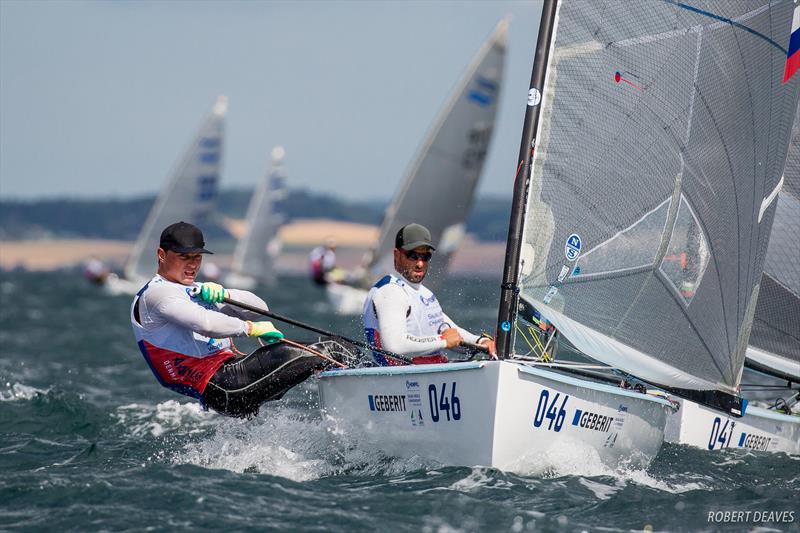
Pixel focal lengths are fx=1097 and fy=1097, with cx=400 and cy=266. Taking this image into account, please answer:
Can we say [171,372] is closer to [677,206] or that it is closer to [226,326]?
[226,326]

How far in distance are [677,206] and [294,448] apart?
3.04 m

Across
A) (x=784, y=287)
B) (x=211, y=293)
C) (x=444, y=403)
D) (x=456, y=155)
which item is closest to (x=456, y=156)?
(x=456, y=155)

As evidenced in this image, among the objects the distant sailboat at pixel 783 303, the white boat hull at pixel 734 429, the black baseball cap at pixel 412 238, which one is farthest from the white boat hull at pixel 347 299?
the black baseball cap at pixel 412 238

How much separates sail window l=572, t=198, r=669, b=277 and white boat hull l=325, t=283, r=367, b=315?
18.2 m

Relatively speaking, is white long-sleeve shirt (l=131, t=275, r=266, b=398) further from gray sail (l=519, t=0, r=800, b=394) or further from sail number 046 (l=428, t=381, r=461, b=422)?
gray sail (l=519, t=0, r=800, b=394)

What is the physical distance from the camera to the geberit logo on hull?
A: 6676mm

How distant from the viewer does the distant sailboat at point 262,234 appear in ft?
148

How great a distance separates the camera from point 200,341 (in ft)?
23.5

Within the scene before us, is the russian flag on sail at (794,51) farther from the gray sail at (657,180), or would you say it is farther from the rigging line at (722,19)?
the rigging line at (722,19)

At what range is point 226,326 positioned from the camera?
22.5ft

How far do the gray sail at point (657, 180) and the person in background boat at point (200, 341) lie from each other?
5.62 feet

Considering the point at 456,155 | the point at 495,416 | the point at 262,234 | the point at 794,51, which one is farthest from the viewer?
the point at 262,234

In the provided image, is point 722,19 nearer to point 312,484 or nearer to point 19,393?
point 312,484

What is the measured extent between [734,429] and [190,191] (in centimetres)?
3025
